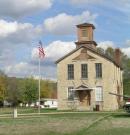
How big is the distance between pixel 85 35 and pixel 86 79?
23.9ft

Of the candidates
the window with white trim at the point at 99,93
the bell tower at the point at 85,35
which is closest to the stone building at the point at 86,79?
the window with white trim at the point at 99,93

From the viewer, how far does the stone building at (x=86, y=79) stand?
70.1 meters

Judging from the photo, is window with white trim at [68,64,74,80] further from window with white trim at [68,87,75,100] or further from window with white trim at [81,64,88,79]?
window with white trim at [68,87,75,100]

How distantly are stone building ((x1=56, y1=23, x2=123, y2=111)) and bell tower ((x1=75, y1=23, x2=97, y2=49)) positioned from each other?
0.51m

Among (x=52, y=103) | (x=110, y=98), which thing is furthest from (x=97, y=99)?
(x=52, y=103)

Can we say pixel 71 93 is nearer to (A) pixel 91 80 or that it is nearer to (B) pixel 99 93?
(A) pixel 91 80

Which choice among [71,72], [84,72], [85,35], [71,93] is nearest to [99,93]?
[84,72]

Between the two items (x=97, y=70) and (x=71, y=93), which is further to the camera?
(x=71, y=93)

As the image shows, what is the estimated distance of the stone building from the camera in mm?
70062

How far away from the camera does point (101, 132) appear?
2472cm

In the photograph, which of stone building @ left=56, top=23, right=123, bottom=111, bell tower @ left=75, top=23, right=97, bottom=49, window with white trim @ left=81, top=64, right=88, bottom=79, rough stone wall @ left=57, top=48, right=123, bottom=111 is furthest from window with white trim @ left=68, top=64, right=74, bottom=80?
bell tower @ left=75, top=23, right=97, bottom=49

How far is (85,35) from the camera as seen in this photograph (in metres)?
73.6

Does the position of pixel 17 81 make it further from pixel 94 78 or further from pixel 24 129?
pixel 24 129

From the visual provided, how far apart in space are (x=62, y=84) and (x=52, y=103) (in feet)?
209
